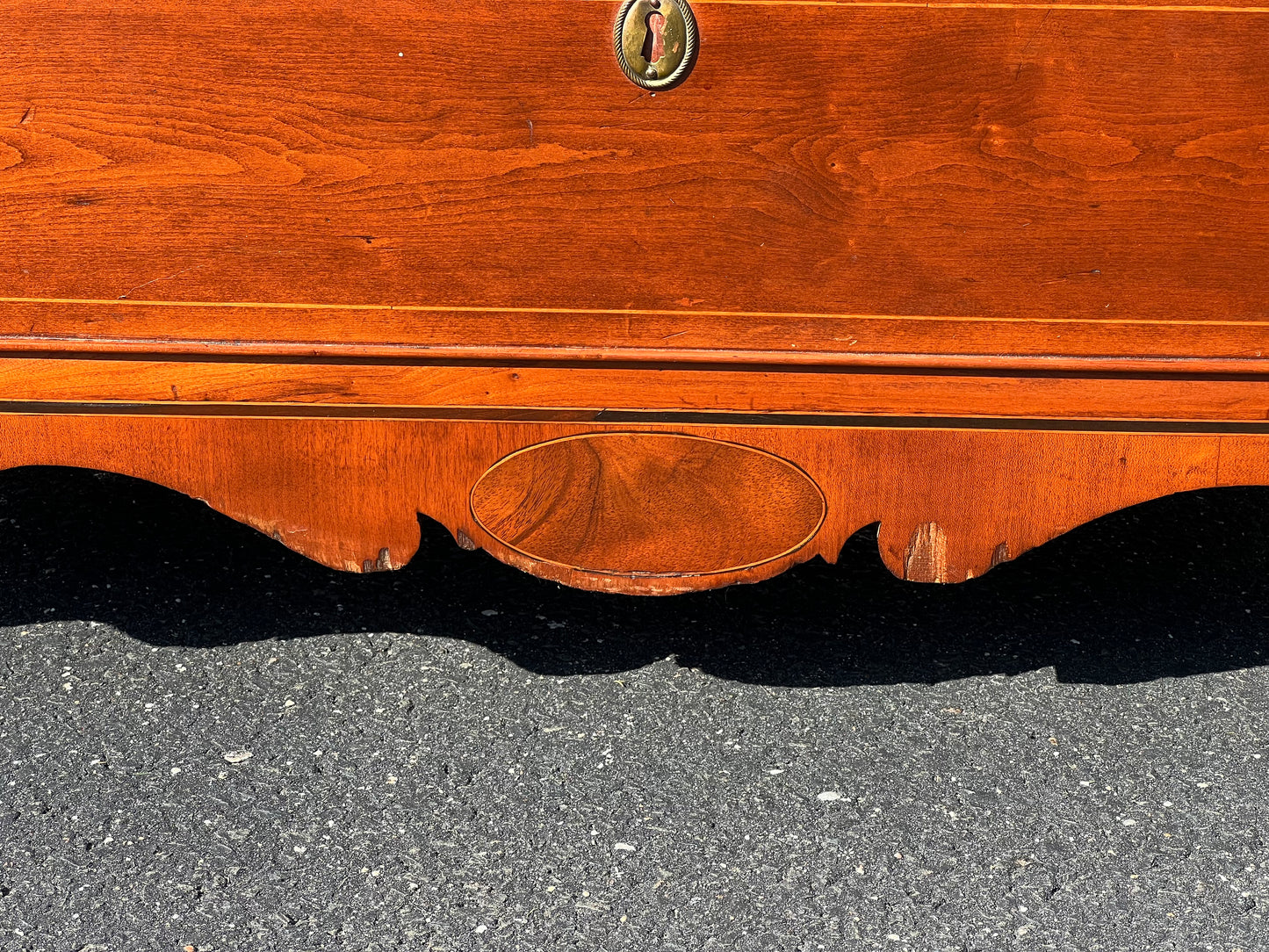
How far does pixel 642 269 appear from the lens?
1.53 metres

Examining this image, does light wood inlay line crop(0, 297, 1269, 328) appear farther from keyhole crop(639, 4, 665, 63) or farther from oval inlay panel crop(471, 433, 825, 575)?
keyhole crop(639, 4, 665, 63)

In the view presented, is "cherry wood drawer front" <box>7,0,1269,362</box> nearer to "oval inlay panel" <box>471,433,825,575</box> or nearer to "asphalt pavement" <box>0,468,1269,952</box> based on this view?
"oval inlay panel" <box>471,433,825,575</box>

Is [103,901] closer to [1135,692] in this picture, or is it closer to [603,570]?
[603,570]

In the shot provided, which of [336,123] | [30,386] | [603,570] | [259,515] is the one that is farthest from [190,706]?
[336,123]

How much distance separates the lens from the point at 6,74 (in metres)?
1.44

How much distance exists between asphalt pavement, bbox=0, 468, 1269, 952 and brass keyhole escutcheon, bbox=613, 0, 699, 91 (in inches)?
35.8

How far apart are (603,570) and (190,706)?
652 mm

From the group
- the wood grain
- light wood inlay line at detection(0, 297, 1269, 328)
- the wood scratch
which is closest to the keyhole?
light wood inlay line at detection(0, 297, 1269, 328)

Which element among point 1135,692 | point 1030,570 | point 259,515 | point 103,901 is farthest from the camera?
point 1030,570

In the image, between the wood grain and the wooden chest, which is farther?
the wood grain

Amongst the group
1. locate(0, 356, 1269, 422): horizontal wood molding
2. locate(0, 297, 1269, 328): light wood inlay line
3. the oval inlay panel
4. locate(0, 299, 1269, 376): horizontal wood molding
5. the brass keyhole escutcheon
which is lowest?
the oval inlay panel

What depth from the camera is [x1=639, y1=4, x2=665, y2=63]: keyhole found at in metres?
1.40

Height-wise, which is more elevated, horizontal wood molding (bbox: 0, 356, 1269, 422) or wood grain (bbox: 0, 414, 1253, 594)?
horizontal wood molding (bbox: 0, 356, 1269, 422)

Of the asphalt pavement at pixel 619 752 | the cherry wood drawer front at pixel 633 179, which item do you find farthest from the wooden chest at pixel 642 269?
the asphalt pavement at pixel 619 752
